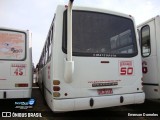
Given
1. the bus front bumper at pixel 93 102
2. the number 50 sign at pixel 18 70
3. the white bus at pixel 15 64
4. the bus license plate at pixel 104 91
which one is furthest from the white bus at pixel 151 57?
the number 50 sign at pixel 18 70

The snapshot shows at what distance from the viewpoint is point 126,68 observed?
6043 mm

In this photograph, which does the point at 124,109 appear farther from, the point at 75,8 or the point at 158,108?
the point at 75,8

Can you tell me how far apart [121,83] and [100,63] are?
0.82m

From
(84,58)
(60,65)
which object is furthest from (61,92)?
(84,58)

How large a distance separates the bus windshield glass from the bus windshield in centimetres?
242

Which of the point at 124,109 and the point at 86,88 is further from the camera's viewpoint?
the point at 124,109

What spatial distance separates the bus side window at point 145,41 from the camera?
710 centimetres

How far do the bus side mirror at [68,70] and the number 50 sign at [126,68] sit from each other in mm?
1489

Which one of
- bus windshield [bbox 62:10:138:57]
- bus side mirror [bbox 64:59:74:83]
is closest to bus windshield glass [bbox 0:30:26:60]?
bus windshield [bbox 62:10:138:57]

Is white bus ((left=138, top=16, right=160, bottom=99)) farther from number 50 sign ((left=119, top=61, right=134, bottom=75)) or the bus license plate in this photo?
the bus license plate

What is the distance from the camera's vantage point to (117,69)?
5.92 metres

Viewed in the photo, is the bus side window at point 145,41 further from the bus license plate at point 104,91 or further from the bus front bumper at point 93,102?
the bus license plate at point 104,91

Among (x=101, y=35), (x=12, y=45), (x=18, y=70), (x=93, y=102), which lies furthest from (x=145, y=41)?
(x=12, y=45)

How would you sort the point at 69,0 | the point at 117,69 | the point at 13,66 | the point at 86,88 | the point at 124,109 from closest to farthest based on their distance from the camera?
the point at 69,0
the point at 86,88
the point at 117,69
the point at 13,66
the point at 124,109
